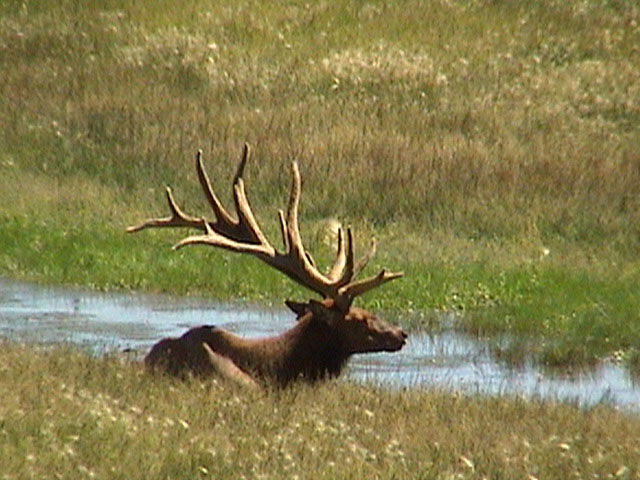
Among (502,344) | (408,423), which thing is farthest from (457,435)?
(502,344)

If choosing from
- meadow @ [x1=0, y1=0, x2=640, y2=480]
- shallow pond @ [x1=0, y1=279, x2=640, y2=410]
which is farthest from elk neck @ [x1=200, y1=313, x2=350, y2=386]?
shallow pond @ [x1=0, y1=279, x2=640, y2=410]

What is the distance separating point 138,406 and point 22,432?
1406 millimetres

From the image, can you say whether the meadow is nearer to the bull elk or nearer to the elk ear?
the bull elk

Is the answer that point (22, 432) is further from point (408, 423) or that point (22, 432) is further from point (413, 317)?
point (413, 317)

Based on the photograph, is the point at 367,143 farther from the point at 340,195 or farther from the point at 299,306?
the point at 299,306

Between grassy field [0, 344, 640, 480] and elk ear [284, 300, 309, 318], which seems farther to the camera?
elk ear [284, 300, 309, 318]

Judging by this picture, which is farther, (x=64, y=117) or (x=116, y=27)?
(x=116, y=27)

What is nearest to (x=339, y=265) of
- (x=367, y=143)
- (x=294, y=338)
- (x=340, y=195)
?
(x=294, y=338)

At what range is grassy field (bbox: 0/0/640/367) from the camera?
18.8 meters

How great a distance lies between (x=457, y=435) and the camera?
1168 cm

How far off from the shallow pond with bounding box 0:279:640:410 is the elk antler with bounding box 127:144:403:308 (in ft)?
4.55

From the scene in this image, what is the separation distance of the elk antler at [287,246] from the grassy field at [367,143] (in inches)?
142

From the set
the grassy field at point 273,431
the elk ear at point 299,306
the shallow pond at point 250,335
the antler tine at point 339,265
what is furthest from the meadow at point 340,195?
the antler tine at point 339,265

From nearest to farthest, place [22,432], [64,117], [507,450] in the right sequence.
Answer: [22,432]
[507,450]
[64,117]
